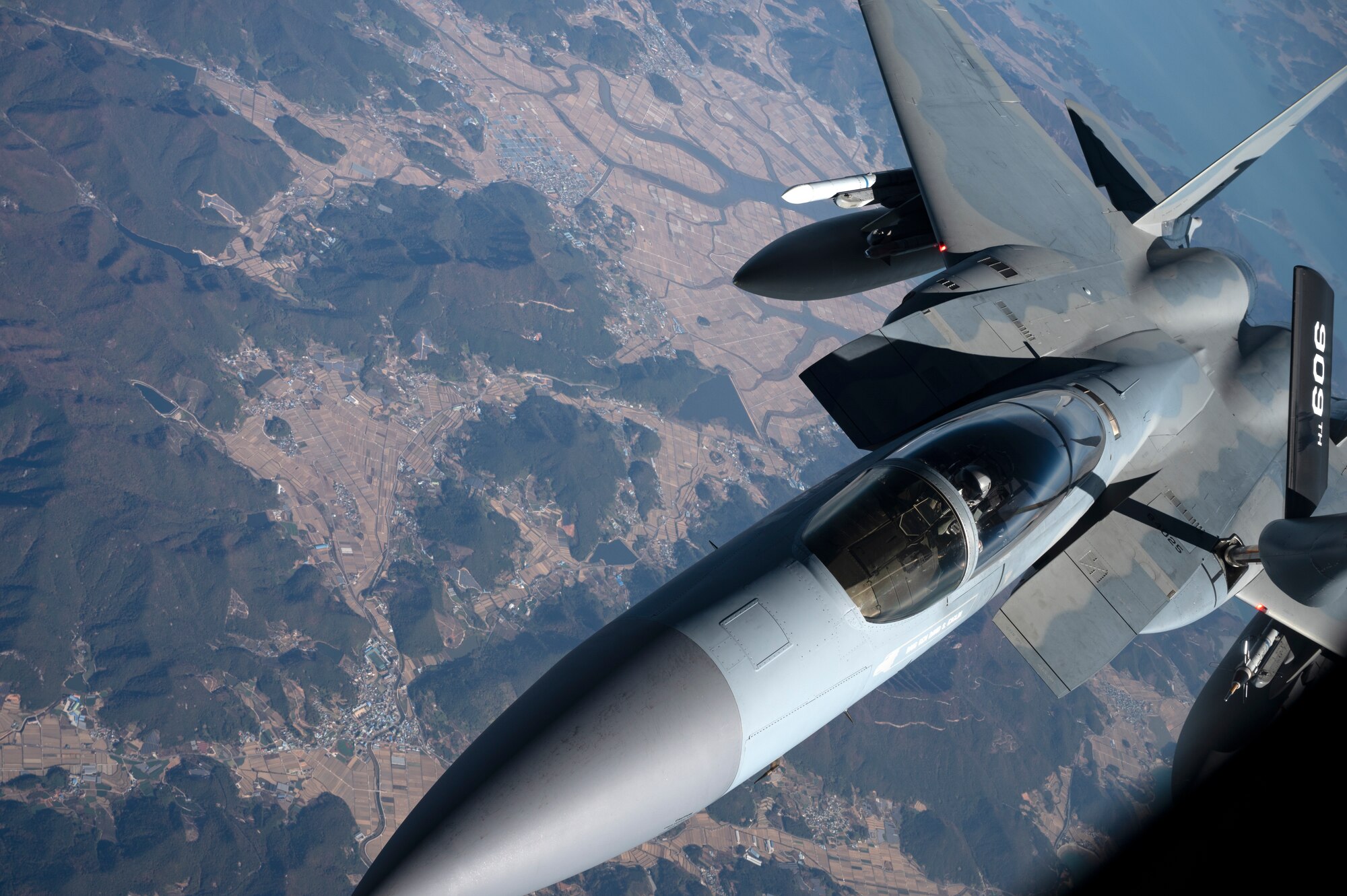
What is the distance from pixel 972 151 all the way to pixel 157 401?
3129 inches

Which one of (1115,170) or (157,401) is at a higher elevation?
(1115,170)

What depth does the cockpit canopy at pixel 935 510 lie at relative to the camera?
7344mm

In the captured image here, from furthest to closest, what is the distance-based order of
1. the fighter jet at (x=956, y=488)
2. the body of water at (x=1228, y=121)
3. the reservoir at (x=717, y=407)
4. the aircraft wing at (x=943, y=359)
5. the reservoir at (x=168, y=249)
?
the body of water at (x=1228, y=121) < the reservoir at (x=168, y=249) < the reservoir at (x=717, y=407) < the aircraft wing at (x=943, y=359) < the fighter jet at (x=956, y=488)

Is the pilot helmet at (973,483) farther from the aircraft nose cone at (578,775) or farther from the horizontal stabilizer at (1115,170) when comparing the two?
the horizontal stabilizer at (1115,170)

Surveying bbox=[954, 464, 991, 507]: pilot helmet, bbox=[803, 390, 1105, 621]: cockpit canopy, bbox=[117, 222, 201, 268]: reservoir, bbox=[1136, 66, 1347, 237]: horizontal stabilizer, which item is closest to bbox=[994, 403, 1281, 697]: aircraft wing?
bbox=[803, 390, 1105, 621]: cockpit canopy

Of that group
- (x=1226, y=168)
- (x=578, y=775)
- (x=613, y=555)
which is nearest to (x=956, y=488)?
(x=578, y=775)

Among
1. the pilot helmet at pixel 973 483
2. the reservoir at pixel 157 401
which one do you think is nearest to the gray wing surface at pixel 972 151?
the pilot helmet at pixel 973 483

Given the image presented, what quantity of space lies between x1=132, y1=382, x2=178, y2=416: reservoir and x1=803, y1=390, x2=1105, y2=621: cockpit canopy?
80.4 m

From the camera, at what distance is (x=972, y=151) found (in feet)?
48.6

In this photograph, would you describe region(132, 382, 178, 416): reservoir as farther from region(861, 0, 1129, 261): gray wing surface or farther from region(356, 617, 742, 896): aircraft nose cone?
region(356, 617, 742, 896): aircraft nose cone

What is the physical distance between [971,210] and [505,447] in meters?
67.0

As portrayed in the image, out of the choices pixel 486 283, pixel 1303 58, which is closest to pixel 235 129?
pixel 486 283

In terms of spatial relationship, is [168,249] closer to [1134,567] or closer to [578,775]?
[578,775]

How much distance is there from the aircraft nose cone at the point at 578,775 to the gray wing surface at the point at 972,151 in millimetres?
9406
